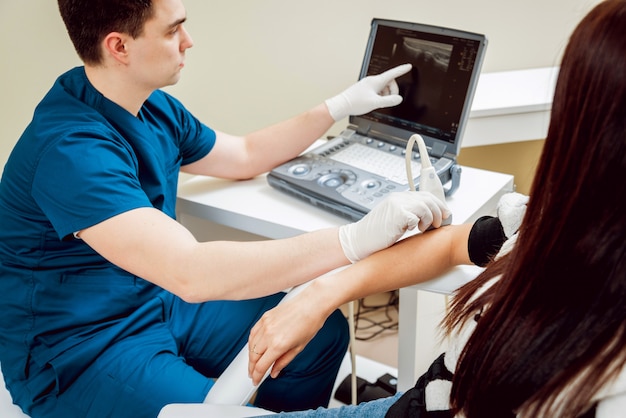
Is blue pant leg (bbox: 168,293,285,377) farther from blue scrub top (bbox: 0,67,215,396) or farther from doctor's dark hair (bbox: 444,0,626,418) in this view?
doctor's dark hair (bbox: 444,0,626,418)

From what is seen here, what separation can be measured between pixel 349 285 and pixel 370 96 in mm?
556

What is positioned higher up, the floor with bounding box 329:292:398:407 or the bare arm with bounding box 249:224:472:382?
the bare arm with bounding box 249:224:472:382

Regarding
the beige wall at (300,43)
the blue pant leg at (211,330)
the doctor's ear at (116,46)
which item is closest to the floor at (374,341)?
the blue pant leg at (211,330)

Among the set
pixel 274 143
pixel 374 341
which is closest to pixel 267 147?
pixel 274 143

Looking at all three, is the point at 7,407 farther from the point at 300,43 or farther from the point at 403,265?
the point at 300,43

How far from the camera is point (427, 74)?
1453mm

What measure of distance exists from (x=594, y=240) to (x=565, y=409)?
172 mm

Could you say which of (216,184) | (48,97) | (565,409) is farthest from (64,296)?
(565,409)

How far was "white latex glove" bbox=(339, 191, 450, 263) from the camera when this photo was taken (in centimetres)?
114

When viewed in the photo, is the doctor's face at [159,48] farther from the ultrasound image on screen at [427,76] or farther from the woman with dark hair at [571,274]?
the woman with dark hair at [571,274]

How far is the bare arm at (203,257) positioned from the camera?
1104 mm

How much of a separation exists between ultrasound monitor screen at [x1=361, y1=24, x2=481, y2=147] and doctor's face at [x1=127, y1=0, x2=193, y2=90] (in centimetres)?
49

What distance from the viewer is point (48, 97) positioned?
1.25 metres

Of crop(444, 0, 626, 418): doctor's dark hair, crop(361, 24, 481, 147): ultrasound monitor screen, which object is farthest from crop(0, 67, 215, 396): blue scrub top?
crop(444, 0, 626, 418): doctor's dark hair
